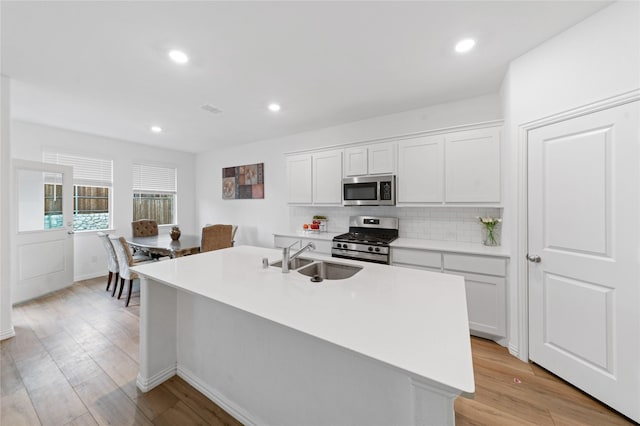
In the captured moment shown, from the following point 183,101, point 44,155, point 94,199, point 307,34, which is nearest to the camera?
point 307,34

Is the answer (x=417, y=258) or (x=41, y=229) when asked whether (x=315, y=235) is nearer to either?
(x=417, y=258)

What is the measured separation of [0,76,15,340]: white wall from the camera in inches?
96.6

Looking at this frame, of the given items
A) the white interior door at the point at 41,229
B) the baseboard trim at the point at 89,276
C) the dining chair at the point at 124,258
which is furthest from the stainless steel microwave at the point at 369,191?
the baseboard trim at the point at 89,276

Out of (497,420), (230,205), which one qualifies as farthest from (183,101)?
(497,420)

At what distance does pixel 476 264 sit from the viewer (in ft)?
8.28

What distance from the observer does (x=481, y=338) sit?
102 inches

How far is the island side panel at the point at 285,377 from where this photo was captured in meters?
1.06

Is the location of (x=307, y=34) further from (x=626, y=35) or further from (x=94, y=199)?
(x=94, y=199)

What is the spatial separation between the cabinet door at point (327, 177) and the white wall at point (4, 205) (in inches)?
134

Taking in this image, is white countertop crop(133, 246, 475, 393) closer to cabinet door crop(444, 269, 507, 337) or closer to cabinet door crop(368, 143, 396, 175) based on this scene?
cabinet door crop(444, 269, 507, 337)

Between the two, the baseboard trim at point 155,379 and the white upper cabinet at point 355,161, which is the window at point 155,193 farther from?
the white upper cabinet at point 355,161

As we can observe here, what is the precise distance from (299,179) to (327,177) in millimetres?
544

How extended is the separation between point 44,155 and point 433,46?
5.81m

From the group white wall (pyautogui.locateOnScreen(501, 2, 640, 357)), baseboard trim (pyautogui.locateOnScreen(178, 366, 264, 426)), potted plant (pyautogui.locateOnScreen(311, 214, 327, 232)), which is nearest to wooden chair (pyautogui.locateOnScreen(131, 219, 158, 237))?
potted plant (pyautogui.locateOnScreen(311, 214, 327, 232))
